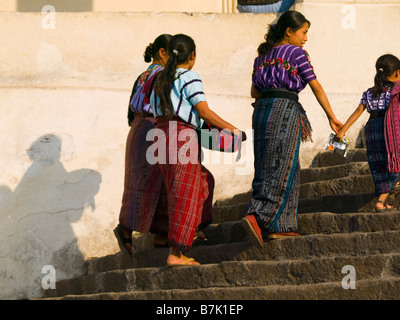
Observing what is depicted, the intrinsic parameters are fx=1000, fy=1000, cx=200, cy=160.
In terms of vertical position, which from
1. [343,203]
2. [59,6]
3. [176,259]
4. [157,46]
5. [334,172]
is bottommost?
[176,259]

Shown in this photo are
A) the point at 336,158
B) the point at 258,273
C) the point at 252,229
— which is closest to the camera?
the point at 258,273

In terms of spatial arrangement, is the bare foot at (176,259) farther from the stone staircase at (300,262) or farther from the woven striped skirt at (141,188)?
the woven striped skirt at (141,188)

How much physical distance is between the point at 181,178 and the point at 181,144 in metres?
0.23

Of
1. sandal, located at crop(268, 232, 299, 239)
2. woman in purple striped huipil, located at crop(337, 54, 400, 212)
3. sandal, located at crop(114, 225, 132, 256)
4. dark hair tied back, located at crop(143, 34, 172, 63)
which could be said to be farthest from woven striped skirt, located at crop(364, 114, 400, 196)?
sandal, located at crop(114, 225, 132, 256)

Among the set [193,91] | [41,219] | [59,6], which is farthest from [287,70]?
[59,6]

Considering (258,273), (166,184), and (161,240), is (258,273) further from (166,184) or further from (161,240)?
(161,240)

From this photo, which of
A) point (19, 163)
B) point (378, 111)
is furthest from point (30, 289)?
point (378, 111)

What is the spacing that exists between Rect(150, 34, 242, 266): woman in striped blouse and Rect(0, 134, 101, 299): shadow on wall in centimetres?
215

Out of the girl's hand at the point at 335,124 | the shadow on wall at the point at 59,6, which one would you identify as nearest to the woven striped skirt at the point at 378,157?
the girl's hand at the point at 335,124

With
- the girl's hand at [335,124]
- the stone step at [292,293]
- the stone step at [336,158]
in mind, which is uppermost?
the girl's hand at [335,124]

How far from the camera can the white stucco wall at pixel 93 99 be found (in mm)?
8609

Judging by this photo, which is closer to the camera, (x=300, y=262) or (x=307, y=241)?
(x=300, y=262)

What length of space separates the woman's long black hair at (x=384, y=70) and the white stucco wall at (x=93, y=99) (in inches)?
65.4

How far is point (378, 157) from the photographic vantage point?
7.53m
